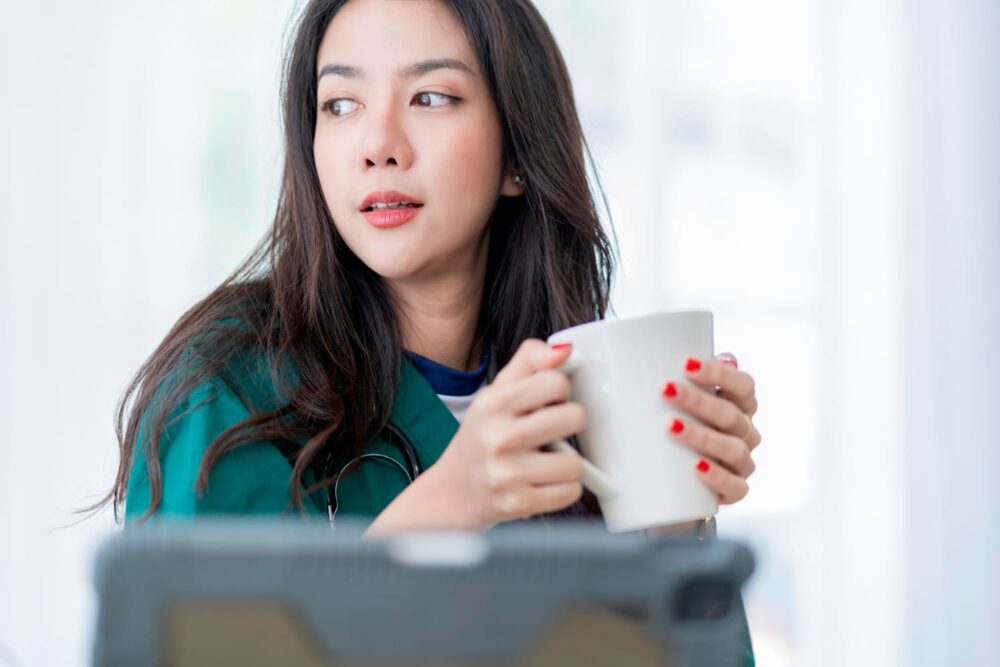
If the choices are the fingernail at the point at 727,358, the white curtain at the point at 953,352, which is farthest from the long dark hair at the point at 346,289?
the white curtain at the point at 953,352

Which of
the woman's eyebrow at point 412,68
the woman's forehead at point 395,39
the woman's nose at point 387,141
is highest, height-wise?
the woman's forehead at point 395,39

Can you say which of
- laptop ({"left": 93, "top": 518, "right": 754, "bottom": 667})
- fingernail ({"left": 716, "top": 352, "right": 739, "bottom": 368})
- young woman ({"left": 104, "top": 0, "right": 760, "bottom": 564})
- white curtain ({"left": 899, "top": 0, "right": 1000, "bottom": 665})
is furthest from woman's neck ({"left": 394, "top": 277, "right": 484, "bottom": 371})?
white curtain ({"left": 899, "top": 0, "right": 1000, "bottom": 665})

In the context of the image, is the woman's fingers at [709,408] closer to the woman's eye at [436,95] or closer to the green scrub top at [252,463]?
the green scrub top at [252,463]

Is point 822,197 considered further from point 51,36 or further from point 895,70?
point 51,36

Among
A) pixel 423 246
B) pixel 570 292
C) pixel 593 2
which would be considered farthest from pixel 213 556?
pixel 593 2

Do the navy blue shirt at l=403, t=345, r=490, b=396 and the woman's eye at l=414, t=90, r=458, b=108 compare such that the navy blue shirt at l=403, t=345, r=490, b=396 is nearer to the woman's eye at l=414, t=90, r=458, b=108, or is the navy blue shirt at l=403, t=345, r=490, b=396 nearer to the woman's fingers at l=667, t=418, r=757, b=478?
the woman's eye at l=414, t=90, r=458, b=108

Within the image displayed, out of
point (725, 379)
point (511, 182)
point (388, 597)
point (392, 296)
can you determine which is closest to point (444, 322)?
point (392, 296)

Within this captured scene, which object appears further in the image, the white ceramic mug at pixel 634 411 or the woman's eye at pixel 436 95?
the woman's eye at pixel 436 95

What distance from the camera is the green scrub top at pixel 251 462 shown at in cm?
92

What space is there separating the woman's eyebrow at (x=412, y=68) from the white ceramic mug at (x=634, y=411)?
0.46 m

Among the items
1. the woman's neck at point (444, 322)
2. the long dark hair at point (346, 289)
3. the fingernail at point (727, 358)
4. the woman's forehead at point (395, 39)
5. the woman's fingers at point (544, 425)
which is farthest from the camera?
the woman's neck at point (444, 322)

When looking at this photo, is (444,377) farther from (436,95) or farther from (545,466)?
(545,466)

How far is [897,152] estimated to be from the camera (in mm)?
2865

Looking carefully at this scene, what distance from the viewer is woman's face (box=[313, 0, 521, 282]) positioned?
109 centimetres
